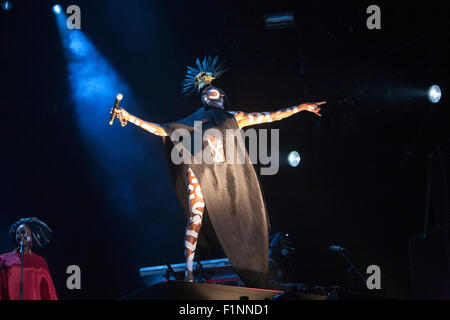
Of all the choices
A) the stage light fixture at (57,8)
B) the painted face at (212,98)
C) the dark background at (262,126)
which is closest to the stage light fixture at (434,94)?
the dark background at (262,126)

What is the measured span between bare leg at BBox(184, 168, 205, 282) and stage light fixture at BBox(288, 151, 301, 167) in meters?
3.07

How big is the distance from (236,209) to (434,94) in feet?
9.81

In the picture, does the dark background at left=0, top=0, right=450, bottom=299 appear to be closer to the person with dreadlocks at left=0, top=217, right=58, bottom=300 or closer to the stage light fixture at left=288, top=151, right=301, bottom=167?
the stage light fixture at left=288, top=151, right=301, bottom=167

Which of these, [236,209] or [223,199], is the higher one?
[223,199]

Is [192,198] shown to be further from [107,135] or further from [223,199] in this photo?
[107,135]

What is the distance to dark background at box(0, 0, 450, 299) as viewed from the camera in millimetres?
5992

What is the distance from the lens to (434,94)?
5359 mm

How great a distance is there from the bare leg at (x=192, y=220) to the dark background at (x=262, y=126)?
221cm

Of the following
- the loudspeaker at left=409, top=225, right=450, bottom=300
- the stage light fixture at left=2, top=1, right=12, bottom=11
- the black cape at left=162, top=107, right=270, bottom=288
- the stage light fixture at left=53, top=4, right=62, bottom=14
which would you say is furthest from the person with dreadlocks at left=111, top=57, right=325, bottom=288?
the stage light fixture at left=2, top=1, right=12, bottom=11

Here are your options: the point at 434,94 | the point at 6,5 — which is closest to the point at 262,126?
the point at 434,94

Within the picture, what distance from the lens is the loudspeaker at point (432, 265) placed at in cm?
448

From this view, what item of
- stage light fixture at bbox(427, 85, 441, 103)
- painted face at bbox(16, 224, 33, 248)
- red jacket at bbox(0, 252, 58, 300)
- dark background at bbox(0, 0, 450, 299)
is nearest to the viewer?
red jacket at bbox(0, 252, 58, 300)

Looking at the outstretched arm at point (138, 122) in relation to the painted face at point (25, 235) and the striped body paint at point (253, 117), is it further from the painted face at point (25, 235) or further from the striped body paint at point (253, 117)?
the painted face at point (25, 235)

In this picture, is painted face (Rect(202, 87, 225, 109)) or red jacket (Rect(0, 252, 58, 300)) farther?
painted face (Rect(202, 87, 225, 109))
